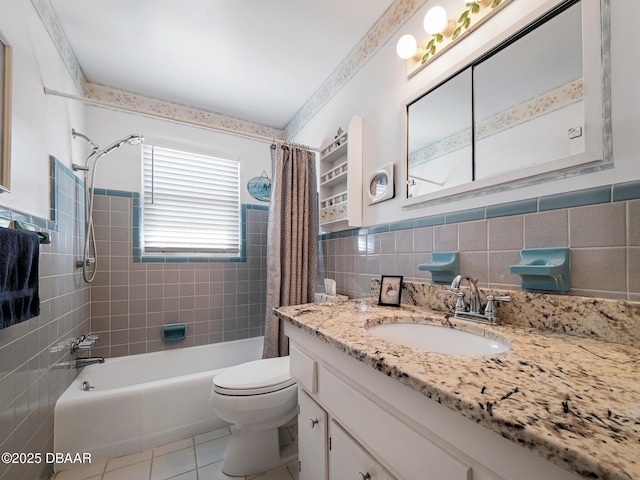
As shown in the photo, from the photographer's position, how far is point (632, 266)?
0.68m

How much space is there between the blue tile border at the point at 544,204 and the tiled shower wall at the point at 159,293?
1731 millimetres

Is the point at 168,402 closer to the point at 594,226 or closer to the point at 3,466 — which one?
the point at 3,466

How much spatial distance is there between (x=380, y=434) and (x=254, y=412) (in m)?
0.87

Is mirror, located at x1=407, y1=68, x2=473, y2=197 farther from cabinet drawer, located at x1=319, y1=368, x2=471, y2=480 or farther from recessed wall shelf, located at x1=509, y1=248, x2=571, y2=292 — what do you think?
cabinet drawer, located at x1=319, y1=368, x2=471, y2=480

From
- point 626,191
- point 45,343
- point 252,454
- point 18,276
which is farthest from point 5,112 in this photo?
point 626,191

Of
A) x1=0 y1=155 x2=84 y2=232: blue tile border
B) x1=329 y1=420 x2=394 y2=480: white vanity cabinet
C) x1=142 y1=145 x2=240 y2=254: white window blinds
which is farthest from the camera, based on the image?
x1=142 y1=145 x2=240 y2=254: white window blinds

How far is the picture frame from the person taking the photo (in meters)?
1.02

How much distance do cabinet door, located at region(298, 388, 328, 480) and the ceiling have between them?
193 cm

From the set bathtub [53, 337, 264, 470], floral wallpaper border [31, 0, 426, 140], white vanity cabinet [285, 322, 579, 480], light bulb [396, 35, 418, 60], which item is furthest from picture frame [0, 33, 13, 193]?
light bulb [396, 35, 418, 60]

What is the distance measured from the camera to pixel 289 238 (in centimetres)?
190

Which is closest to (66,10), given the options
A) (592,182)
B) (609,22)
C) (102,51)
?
(102,51)

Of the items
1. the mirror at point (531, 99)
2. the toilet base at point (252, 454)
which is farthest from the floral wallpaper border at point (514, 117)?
the toilet base at point (252, 454)

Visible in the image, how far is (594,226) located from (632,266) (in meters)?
0.13

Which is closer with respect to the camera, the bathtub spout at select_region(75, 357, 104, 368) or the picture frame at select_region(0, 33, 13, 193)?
the picture frame at select_region(0, 33, 13, 193)
